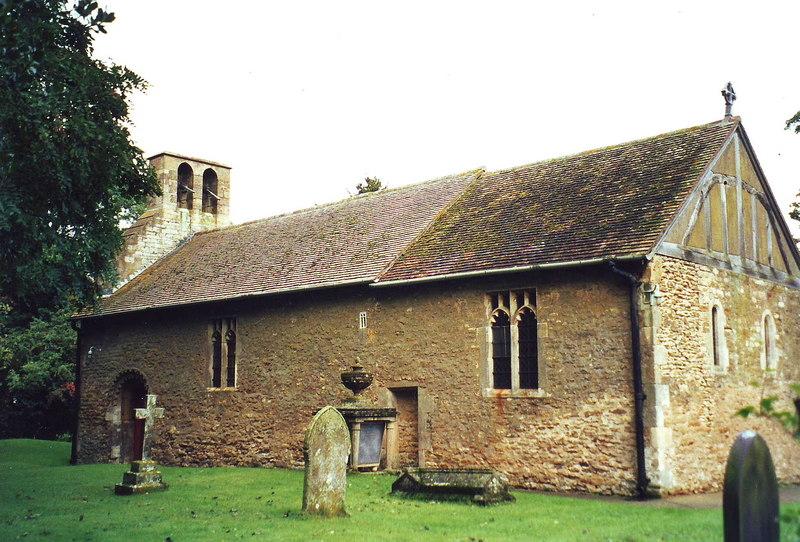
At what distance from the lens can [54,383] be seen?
108 ft

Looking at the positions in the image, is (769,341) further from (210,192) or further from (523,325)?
(210,192)

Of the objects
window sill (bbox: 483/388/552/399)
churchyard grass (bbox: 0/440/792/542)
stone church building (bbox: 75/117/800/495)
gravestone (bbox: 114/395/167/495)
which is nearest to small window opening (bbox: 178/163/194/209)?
stone church building (bbox: 75/117/800/495)

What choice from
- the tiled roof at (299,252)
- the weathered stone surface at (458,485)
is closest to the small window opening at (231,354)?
the tiled roof at (299,252)

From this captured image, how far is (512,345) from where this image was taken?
52.4 ft

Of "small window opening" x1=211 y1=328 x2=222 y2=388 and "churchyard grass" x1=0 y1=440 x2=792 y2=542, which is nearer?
"churchyard grass" x1=0 y1=440 x2=792 y2=542

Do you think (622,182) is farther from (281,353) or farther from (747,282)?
(281,353)

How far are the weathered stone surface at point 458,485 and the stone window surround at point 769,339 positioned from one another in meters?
8.11

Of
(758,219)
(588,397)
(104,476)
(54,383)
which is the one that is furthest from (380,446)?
(54,383)

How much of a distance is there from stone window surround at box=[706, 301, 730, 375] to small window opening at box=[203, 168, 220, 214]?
802 inches

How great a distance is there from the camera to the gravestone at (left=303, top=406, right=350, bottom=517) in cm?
1158

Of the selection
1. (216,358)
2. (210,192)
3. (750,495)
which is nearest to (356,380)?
Result: (216,358)

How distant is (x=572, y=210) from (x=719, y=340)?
13.1 ft

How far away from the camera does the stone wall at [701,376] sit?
14.0 meters

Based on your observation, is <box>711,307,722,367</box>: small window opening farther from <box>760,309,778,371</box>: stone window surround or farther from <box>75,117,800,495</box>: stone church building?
<box>760,309,778,371</box>: stone window surround
